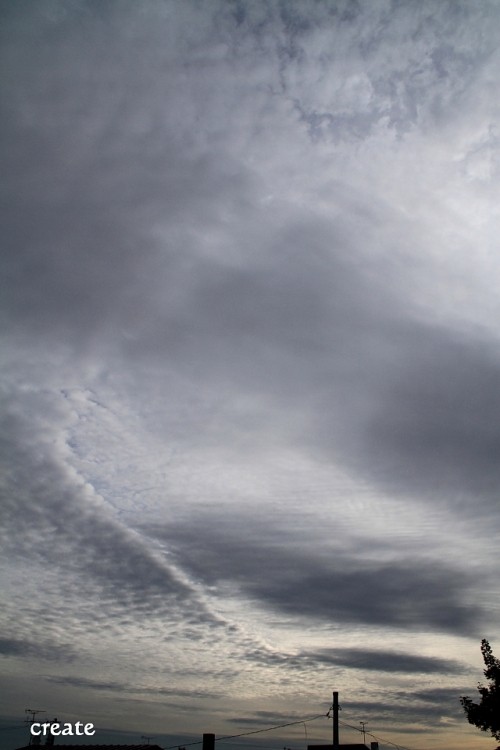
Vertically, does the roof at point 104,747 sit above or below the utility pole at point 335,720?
below

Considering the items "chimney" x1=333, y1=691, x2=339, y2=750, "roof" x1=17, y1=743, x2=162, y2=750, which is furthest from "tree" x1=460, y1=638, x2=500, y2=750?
"roof" x1=17, y1=743, x2=162, y2=750

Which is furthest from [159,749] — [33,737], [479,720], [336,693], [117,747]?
[479,720]

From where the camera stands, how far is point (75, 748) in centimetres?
4903

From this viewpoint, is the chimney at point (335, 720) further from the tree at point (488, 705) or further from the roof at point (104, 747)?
the roof at point (104, 747)

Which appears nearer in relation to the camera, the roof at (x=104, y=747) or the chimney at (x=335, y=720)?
the chimney at (x=335, y=720)

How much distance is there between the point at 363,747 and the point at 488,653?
33.2 meters

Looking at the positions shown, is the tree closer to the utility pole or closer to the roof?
the utility pole

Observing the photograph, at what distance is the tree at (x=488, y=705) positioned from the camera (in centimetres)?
3406

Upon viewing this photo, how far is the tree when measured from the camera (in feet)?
112

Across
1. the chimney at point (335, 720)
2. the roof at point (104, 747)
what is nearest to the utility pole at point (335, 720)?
the chimney at point (335, 720)

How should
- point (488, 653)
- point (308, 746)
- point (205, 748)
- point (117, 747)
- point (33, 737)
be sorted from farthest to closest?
point (308, 746) → point (33, 737) → point (117, 747) → point (205, 748) → point (488, 653)

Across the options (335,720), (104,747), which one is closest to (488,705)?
(335,720)

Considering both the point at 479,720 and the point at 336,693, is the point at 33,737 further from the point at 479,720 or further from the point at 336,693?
the point at 479,720

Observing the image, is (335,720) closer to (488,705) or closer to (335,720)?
(335,720)
